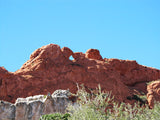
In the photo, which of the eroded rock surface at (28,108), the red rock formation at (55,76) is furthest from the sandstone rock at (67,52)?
the eroded rock surface at (28,108)

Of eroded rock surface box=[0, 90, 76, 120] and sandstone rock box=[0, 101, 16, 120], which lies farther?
eroded rock surface box=[0, 90, 76, 120]

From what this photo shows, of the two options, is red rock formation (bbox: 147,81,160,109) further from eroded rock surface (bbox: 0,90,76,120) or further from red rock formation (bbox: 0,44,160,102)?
eroded rock surface (bbox: 0,90,76,120)

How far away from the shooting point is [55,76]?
117ft

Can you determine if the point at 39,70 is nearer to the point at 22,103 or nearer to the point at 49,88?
the point at 49,88

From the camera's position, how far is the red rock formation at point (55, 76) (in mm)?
33938

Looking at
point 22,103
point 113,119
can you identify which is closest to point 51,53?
point 22,103

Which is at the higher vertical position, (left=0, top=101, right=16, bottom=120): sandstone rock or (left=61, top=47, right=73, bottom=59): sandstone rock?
(left=61, top=47, right=73, bottom=59): sandstone rock

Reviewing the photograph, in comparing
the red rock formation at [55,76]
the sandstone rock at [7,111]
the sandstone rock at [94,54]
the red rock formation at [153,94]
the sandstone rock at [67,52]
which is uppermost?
the sandstone rock at [94,54]

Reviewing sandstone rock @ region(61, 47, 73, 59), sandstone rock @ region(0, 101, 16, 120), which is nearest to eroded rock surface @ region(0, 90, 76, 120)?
sandstone rock @ region(0, 101, 16, 120)

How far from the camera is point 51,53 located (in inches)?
1471

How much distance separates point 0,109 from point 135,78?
2970cm

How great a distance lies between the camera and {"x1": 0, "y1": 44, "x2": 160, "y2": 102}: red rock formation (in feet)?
111

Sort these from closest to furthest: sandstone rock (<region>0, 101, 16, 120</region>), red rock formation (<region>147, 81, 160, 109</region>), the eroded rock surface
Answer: sandstone rock (<region>0, 101, 16, 120</region>)
the eroded rock surface
red rock formation (<region>147, 81, 160, 109</region>)

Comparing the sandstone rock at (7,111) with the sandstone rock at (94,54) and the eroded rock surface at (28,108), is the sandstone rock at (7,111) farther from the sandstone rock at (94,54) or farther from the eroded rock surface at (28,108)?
the sandstone rock at (94,54)
